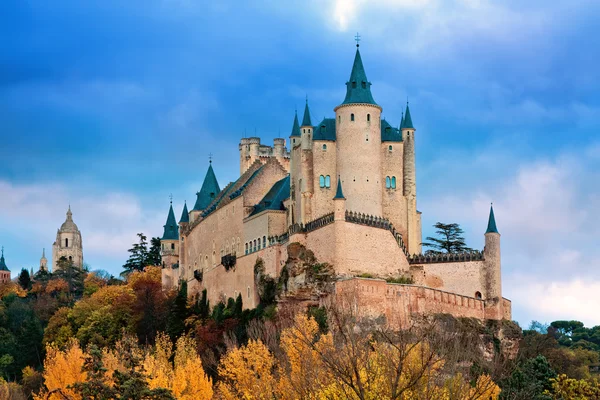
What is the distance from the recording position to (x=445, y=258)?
95.0 m

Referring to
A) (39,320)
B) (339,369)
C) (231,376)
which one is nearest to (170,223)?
(39,320)

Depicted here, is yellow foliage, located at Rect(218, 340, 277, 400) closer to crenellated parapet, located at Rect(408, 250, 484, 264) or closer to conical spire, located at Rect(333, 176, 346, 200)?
conical spire, located at Rect(333, 176, 346, 200)

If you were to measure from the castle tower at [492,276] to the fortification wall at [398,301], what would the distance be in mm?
741

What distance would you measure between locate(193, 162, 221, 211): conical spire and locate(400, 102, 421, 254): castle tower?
3032 centimetres

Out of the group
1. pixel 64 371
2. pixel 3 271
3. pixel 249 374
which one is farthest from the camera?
pixel 3 271

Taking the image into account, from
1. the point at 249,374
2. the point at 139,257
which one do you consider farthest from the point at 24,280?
the point at 249,374

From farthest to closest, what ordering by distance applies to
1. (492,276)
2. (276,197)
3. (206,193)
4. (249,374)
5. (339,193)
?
(206,193), (276,197), (492,276), (339,193), (249,374)

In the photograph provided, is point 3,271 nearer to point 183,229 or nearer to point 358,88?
point 183,229

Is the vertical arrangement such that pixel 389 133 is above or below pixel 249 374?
above

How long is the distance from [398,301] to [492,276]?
29.9 ft

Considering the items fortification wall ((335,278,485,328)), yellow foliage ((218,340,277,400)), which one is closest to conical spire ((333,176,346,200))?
fortification wall ((335,278,485,328))

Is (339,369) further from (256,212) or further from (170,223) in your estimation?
(170,223)

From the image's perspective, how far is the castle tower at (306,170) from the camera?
94.0 metres

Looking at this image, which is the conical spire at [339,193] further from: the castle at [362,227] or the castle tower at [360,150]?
the castle tower at [360,150]
